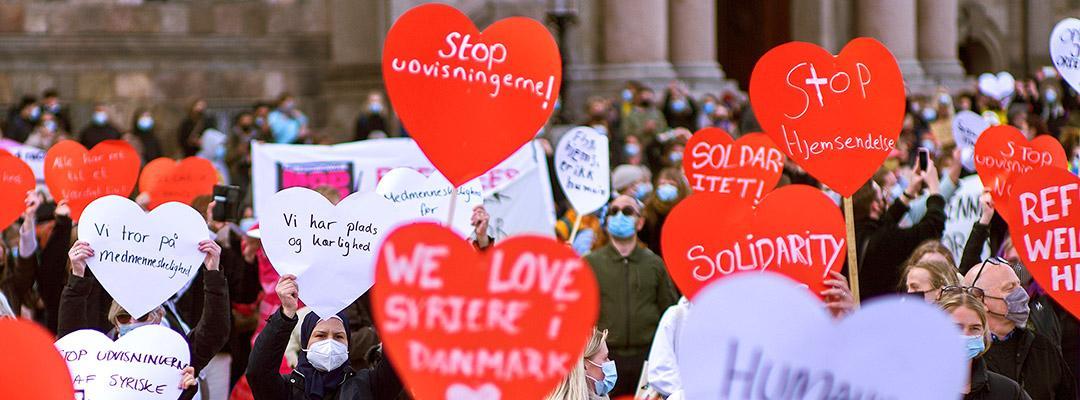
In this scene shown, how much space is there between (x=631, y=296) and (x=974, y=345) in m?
3.21

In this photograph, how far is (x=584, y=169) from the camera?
1083 centimetres

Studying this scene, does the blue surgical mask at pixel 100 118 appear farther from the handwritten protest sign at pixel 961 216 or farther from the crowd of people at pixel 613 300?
the handwritten protest sign at pixel 961 216

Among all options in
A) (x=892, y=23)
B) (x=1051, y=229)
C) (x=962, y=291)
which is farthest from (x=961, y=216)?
(x=892, y=23)

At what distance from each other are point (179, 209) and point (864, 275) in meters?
3.58

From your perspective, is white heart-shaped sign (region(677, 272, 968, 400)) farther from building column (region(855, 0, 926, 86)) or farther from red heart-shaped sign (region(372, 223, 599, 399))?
building column (region(855, 0, 926, 86))

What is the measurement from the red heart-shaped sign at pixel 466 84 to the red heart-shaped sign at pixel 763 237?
71 centimetres

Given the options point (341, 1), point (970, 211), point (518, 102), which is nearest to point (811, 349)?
point (518, 102)

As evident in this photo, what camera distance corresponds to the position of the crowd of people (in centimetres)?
607

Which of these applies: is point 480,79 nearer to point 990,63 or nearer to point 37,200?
point 37,200

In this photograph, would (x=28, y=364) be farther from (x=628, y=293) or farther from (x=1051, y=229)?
(x=628, y=293)

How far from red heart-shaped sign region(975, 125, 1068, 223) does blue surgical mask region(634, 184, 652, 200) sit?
10.0ft

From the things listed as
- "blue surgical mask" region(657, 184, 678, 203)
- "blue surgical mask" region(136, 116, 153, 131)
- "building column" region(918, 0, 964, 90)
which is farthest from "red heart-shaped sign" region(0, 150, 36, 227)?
"building column" region(918, 0, 964, 90)

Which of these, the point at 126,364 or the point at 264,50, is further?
the point at 264,50

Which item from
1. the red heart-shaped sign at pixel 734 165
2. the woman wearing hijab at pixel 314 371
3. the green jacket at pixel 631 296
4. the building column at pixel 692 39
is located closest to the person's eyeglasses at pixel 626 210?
the green jacket at pixel 631 296
